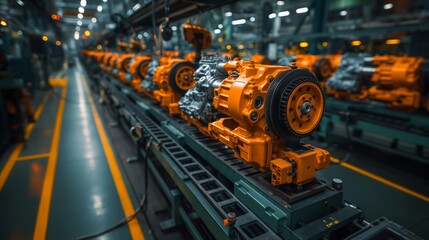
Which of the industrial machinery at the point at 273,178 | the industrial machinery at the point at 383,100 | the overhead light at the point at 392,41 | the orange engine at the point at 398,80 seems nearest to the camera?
the industrial machinery at the point at 273,178

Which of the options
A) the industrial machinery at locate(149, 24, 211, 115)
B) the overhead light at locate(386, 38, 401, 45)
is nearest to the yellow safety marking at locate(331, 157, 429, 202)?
the industrial machinery at locate(149, 24, 211, 115)

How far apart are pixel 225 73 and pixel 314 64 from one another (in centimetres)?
414

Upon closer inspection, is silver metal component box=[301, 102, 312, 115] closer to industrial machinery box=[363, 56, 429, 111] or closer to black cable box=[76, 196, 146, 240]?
black cable box=[76, 196, 146, 240]

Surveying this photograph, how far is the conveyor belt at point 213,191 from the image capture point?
168 centimetres

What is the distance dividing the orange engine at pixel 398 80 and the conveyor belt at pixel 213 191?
394 cm

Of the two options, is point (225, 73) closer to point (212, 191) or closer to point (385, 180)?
point (212, 191)

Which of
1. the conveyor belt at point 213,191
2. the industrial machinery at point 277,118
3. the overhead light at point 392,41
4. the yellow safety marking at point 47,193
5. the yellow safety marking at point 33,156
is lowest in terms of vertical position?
the yellow safety marking at point 47,193

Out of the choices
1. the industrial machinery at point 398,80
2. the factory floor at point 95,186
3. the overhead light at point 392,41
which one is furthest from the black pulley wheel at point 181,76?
the overhead light at point 392,41

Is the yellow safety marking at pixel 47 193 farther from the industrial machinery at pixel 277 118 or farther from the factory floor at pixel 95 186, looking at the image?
Answer: the industrial machinery at pixel 277 118

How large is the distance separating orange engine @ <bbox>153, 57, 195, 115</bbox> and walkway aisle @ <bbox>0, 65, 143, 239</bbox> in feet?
4.71

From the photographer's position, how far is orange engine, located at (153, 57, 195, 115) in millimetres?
4059

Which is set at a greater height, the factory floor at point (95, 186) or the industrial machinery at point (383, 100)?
the industrial machinery at point (383, 100)

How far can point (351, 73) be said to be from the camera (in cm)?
534

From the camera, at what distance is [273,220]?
5.53ft
